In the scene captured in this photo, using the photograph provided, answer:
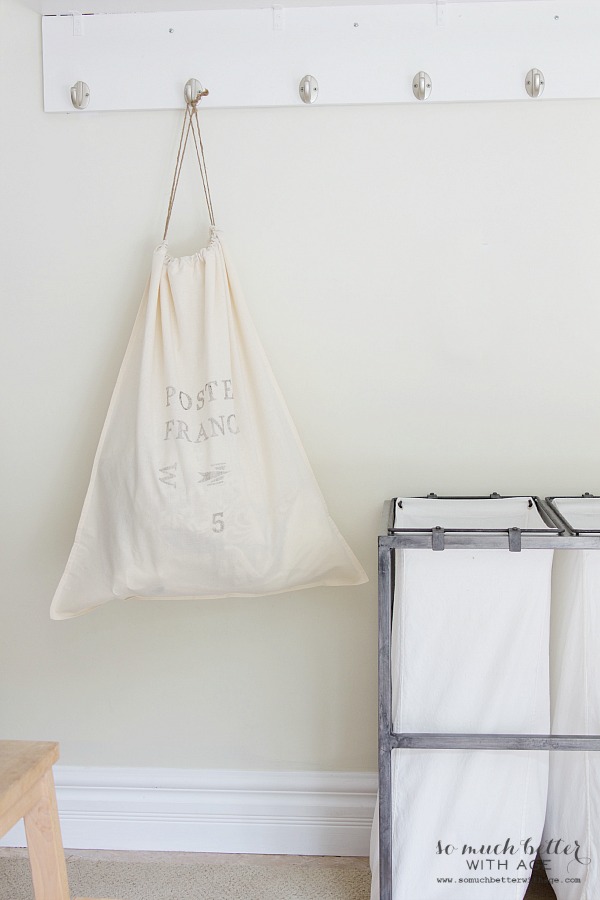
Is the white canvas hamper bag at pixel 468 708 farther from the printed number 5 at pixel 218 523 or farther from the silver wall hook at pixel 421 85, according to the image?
the silver wall hook at pixel 421 85

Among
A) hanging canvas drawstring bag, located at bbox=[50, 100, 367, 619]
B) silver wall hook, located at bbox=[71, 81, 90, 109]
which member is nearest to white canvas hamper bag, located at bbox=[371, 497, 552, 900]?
hanging canvas drawstring bag, located at bbox=[50, 100, 367, 619]

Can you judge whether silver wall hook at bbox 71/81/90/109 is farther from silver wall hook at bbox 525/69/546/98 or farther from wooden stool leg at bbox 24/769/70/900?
wooden stool leg at bbox 24/769/70/900

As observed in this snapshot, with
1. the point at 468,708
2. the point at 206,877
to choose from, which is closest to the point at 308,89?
the point at 468,708

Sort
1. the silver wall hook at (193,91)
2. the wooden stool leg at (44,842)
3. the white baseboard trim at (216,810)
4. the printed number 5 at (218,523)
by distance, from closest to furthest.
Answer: the wooden stool leg at (44,842) → the printed number 5 at (218,523) → the silver wall hook at (193,91) → the white baseboard trim at (216,810)

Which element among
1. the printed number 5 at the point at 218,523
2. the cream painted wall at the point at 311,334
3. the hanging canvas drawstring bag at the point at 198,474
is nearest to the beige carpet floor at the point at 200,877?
the cream painted wall at the point at 311,334

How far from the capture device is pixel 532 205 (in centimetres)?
141

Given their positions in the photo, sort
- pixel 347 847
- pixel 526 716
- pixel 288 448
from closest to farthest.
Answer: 1. pixel 526 716
2. pixel 288 448
3. pixel 347 847

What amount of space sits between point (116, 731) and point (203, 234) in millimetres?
956

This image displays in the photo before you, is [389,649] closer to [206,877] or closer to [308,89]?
[206,877]

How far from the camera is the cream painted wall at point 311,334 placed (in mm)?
1416

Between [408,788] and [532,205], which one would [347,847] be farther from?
[532,205]

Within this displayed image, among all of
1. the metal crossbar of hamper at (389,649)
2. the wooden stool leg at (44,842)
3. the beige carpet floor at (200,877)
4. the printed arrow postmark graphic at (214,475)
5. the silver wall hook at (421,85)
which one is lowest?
the beige carpet floor at (200,877)

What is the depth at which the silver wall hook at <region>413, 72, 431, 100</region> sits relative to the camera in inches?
53.9

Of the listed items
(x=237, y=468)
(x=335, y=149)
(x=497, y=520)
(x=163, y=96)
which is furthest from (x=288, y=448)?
(x=163, y=96)
